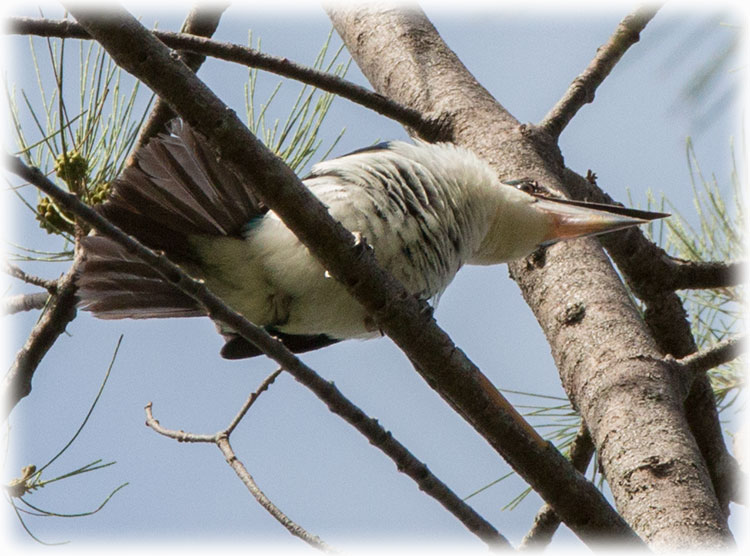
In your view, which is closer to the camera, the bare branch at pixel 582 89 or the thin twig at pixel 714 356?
the thin twig at pixel 714 356

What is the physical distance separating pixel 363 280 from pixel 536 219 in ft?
3.39

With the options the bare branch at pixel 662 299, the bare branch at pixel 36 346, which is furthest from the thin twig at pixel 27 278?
the bare branch at pixel 662 299

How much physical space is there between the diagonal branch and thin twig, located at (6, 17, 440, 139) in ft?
1.26

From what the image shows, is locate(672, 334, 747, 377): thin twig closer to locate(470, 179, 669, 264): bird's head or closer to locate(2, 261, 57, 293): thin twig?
locate(470, 179, 669, 264): bird's head

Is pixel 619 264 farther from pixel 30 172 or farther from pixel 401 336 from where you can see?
pixel 30 172

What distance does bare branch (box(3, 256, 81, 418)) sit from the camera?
6.18 feet

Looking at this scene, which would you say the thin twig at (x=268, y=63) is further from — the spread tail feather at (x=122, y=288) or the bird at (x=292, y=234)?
the spread tail feather at (x=122, y=288)

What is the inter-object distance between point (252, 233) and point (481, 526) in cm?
107

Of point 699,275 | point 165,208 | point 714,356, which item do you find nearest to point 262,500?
point 165,208

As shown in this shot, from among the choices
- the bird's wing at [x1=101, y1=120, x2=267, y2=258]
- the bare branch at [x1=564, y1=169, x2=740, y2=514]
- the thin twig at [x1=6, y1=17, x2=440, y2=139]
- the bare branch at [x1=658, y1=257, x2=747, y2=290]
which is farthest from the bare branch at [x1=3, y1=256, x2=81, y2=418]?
A: the bare branch at [x1=658, y1=257, x2=747, y2=290]

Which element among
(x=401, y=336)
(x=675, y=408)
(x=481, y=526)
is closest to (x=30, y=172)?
(x=401, y=336)

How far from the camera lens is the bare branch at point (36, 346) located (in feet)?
6.18

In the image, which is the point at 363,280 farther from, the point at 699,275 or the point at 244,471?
the point at 699,275

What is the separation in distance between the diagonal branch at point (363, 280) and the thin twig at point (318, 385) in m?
0.01
